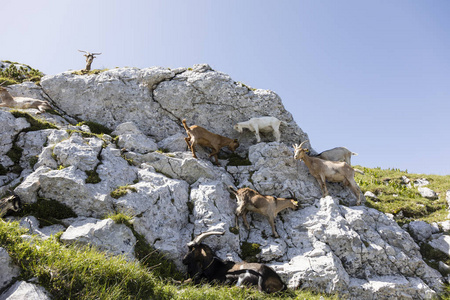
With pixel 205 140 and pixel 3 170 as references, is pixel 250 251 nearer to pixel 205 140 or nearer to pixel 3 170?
pixel 205 140

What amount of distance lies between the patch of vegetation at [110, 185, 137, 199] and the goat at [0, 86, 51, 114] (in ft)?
25.3

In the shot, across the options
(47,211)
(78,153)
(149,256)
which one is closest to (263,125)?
(78,153)

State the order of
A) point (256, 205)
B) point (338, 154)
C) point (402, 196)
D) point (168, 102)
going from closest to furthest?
point (256, 205) → point (338, 154) → point (168, 102) → point (402, 196)

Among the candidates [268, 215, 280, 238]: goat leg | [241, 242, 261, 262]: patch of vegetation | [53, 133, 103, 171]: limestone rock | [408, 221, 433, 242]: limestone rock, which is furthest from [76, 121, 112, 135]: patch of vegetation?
[408, 221, 433, 242]: limestone rock

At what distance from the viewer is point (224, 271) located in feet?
29.4

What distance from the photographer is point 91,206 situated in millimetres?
9539

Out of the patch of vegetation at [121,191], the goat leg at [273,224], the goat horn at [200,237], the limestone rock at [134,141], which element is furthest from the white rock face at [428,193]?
the patch of vegetation at [121,191]

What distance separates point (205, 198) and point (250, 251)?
272cm

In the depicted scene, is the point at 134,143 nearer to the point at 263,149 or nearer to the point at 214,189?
the point at 214,189

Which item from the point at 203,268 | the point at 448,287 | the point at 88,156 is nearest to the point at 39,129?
the point at 88,156

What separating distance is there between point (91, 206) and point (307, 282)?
7756mm

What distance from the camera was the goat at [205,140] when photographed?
45.9 ft

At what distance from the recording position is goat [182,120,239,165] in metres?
14.0

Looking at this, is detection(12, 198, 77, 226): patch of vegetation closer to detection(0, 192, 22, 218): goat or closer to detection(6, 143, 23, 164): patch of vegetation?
detection(0, 192, 22, 218): goat
